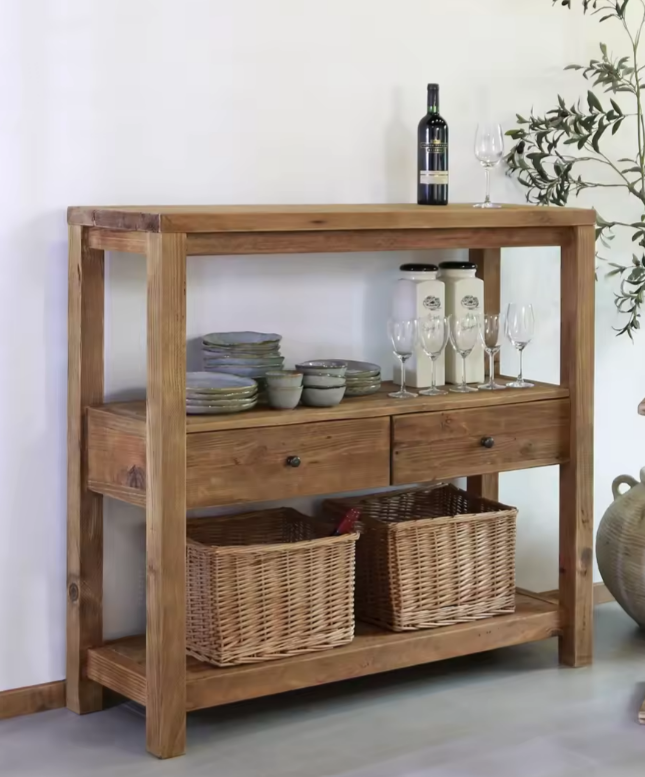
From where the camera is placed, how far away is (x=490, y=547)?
341 cm

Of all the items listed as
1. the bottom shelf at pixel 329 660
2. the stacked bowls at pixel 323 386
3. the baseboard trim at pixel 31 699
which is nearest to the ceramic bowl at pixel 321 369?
the stacked bowls at pixel 323 386

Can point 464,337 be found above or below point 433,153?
below

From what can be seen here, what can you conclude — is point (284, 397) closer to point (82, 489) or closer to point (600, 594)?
point (82, 489)

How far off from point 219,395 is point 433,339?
2.14 feet

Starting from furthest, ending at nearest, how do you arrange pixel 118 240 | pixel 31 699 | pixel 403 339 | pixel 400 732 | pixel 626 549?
pixel 626 549, pixel 403 339, pixel 31 699, pixel 400 732, pixel 118 240

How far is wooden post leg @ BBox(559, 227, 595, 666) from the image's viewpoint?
3400 mm

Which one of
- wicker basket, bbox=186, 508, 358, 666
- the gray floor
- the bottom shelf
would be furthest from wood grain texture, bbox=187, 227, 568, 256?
the gray floor

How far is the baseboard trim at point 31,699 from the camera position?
10.2ft

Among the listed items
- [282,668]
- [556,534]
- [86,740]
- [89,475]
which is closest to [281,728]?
[282,668]

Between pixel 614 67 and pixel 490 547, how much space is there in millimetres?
1549

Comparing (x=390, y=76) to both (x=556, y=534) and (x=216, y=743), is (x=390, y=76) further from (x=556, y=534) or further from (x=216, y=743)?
(x=216, y=743)

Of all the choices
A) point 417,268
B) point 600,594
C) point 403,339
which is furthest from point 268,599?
point 600,594

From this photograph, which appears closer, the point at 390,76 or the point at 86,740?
the point at 86,740

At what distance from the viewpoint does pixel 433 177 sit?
3.43m
